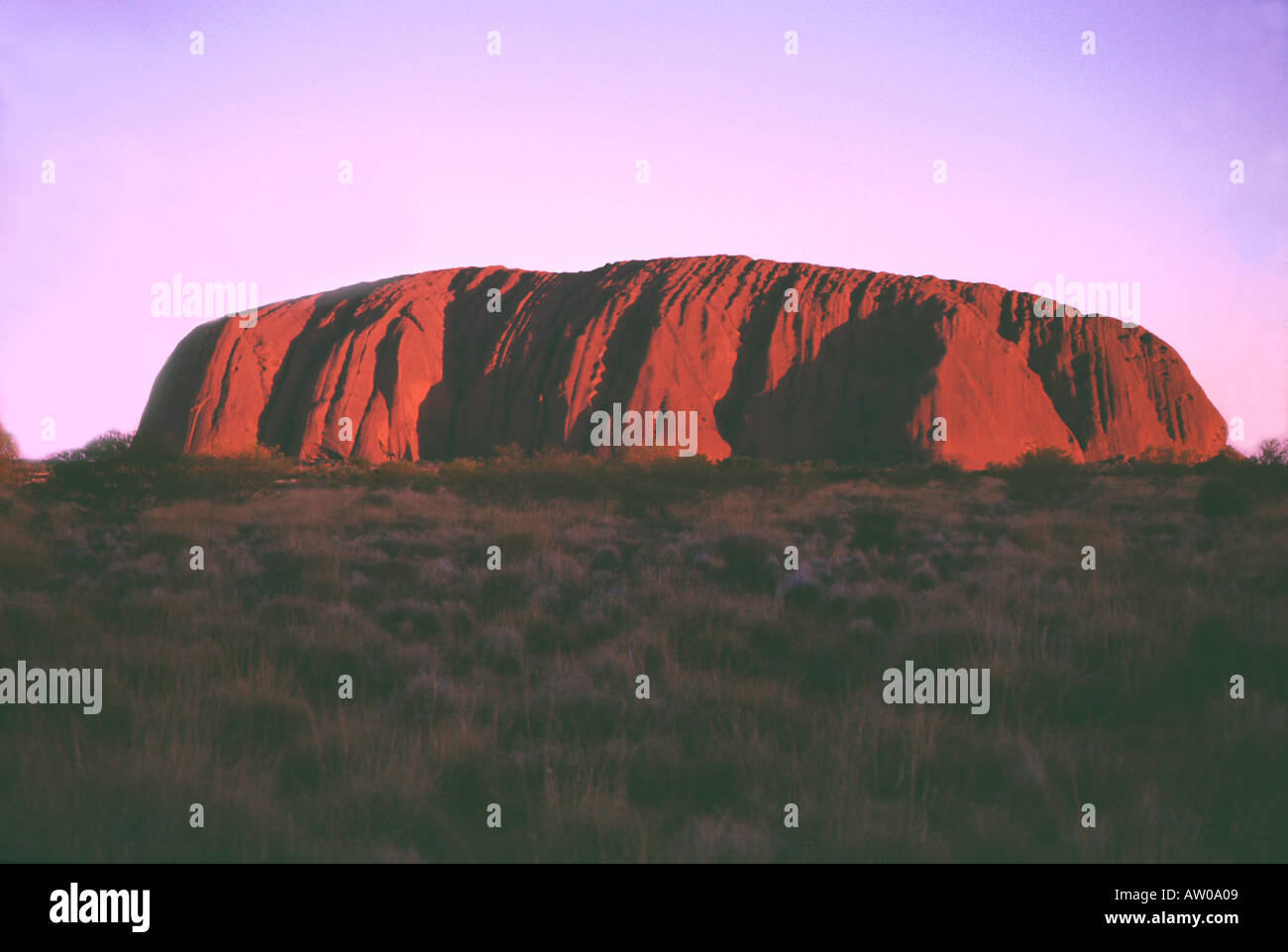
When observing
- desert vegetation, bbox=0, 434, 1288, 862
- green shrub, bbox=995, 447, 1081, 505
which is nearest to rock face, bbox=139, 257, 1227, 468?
green shrub, bbox=995, 447, 1081, 505

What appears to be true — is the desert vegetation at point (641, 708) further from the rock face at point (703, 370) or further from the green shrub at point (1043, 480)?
the rock face at point (703, 370)

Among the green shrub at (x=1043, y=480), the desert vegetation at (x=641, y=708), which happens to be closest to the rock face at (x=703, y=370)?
the green shrub at (x=1043, y=480)

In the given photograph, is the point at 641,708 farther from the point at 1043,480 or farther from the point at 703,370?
the point at 703,370

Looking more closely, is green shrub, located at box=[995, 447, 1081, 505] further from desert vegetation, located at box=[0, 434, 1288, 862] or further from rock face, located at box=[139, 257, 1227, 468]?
rock face, located at box=[139, 257, 1227, 468]
